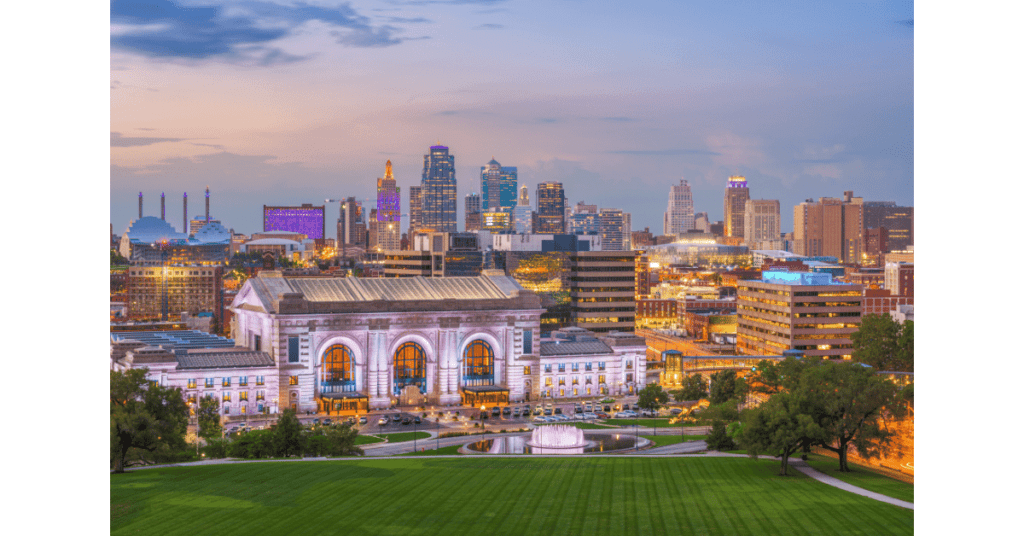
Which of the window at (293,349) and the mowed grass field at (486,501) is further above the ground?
the window at (293,349)

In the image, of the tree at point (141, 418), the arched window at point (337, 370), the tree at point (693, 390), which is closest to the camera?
the tree at point (141, 418)

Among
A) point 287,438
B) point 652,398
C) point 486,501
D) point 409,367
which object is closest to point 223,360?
point 409,367

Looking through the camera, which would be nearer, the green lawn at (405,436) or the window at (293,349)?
the green lawn at (405,436)

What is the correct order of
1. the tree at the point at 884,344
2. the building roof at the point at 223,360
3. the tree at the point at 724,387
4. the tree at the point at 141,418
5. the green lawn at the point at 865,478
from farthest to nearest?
the tree at the point at 884,344 < the building roof at the point at 223,360 < the tree at the point at 724,387 < the tree at the point at 141,418 < the green lawn at the point at 865,478

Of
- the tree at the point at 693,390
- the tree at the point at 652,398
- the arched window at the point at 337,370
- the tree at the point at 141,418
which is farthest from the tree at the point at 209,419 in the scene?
the tree at the point at 693,390

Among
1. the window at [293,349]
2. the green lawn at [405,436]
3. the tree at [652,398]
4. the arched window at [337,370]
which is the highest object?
the window at [293,349]

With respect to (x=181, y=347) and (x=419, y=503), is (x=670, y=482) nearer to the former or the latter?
(x=419, y=503)

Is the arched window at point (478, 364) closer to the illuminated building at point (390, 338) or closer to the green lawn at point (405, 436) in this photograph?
the illuminated building at point (390, 338)

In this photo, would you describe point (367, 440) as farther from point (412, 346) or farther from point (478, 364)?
point (478, 364)
